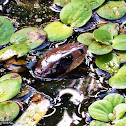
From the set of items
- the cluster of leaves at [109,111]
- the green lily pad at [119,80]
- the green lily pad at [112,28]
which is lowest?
the cluster of leaves at [109,111]

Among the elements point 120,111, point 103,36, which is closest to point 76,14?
point 103,36

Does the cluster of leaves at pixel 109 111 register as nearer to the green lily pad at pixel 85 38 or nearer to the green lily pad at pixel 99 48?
the green lily pad at pixel 99 48

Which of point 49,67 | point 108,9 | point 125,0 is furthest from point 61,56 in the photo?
point 125,0

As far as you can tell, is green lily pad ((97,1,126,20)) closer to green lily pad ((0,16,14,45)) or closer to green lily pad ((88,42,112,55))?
green lily pad ((88,42,112,55))

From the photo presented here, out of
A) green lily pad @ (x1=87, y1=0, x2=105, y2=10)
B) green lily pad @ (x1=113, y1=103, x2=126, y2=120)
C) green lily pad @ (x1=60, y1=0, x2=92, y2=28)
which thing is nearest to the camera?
green lily pad @ (x1=113, y1=103, x2=126, y2=120)

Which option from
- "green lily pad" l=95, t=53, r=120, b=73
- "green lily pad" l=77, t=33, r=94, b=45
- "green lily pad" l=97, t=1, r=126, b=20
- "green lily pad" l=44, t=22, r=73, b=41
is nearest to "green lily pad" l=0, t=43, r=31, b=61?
"green lily pad" l=44, t=22, r=73, b=41

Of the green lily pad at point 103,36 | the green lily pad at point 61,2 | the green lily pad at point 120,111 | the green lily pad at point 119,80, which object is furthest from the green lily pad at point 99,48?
the green lily pad at point 61,2
